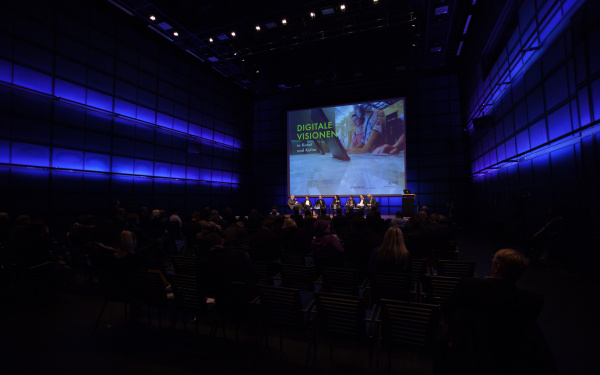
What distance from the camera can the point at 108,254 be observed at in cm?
388

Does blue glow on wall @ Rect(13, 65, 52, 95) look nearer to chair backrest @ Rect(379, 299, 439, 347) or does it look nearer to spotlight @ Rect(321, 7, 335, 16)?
spotlight @ Rect(321, 7, 335, 16)

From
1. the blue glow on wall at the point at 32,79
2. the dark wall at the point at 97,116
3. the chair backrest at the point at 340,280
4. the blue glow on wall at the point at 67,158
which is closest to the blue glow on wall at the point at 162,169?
the dark wall at the point at 97,116

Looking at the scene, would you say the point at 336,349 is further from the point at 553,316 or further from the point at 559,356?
the point at 553,316

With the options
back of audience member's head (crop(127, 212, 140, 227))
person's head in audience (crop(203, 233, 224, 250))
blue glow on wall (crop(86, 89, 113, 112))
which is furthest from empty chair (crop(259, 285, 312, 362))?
blue glow on wall (crop(86, 89, 113, 112))

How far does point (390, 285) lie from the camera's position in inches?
125

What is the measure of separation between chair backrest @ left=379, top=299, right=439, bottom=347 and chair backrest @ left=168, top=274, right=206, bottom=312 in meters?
2.00

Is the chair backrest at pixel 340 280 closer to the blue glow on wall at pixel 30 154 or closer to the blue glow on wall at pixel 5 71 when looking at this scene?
the blue glow on wall at pixel 30 154

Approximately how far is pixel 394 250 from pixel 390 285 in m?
0.42

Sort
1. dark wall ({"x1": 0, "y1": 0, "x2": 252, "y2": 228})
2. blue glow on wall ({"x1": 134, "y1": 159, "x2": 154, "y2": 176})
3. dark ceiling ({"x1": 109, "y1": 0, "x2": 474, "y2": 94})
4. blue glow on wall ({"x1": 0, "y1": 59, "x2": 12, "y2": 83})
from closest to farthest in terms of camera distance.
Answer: blue glow on wall ({"x1": 0, "y1": 59, "x2": 12, "y2": 83}), dark wall ({"x1": 0, "y1": 0, "x2": 252, "y2": 228}), dark ceiling ({"x1": 109, "y1": 0, "x2": 474, "y2": 94}), blue glow on wall ({"x1": 134, "y1": 159, "x2": 154, "y2": 176})

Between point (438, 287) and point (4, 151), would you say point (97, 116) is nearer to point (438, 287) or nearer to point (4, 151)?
point (4, 151)

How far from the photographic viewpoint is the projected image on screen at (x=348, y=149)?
1498 centimetres

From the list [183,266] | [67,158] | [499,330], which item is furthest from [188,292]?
[67,158]

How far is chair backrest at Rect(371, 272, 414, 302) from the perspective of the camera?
9.73ft

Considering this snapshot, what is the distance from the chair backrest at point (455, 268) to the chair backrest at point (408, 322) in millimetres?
1615
